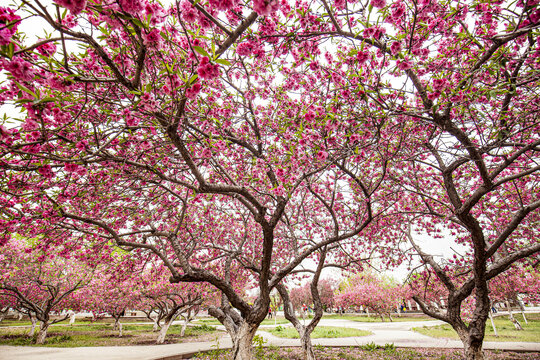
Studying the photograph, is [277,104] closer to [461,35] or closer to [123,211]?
[461,35]

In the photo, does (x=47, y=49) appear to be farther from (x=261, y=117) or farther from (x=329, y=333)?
(x=329, y=333)

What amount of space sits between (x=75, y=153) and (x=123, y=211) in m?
2.41

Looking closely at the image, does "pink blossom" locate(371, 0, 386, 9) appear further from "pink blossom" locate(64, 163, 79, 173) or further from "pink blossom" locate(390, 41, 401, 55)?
"pink blossom" locate(64, 163, 79, 173)

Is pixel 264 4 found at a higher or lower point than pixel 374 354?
higher

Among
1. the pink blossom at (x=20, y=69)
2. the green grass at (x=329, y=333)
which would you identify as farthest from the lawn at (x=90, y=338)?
the pink blossom at (x=20, y=69)

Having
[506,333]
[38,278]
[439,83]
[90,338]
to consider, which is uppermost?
[439,83]

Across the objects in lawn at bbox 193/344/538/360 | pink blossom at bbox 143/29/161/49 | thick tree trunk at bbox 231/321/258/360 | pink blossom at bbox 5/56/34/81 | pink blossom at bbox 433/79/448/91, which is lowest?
lawn at bbox 193/344/538/360

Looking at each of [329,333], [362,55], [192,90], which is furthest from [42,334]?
[362,55]

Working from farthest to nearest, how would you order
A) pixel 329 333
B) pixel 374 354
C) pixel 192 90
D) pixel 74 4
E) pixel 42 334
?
pixel 329 333 < pixel 42 334 < pixel 374 354 < pixel 192 90 < pixel 74 4

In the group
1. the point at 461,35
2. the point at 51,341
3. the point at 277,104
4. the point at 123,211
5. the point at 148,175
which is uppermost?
the point at 277,104

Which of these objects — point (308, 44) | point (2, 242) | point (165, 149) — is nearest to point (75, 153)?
point (165, 149)

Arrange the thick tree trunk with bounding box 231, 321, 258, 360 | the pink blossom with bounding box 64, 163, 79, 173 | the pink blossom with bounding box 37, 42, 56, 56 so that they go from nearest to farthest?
1. the pink blossom with bounding box 37, 42, 56, 56
2. the pink blossom with bounding box 64, 163, 79, 173
3. the thick tree trunk with bounding box 231, 321, 258, 360

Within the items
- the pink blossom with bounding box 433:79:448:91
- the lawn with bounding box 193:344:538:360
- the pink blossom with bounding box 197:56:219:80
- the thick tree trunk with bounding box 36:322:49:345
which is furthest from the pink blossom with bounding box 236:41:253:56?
the thick tree trunk with bounding box 36:322:49:345

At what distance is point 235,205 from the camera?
312 inches
